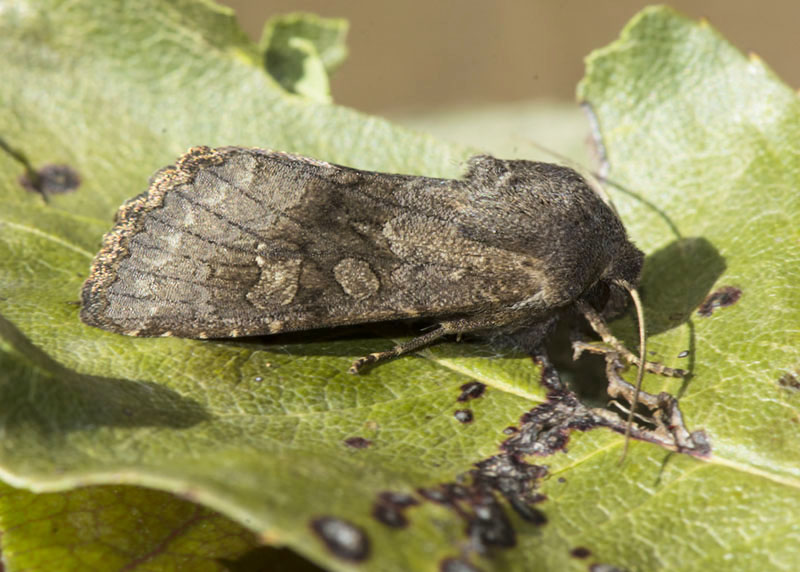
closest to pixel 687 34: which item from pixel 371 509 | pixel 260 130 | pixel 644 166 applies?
pixel 644 166

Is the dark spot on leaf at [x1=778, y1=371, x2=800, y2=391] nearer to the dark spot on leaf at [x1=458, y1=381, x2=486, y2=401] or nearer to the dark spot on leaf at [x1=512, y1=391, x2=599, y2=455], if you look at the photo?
the dark spot on leaf at [x1=512, y1=391, x2=599, y2=455]

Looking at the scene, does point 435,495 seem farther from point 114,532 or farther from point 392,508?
point 114,532

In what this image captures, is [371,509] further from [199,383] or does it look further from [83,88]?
[83,88]

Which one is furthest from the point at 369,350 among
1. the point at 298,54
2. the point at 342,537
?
the point at 298,54

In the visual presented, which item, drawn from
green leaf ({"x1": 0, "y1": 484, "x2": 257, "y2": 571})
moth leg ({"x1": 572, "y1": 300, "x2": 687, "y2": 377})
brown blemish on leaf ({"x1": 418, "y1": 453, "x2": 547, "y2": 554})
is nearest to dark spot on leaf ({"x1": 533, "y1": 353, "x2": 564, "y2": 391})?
moth leg ({"x1": 572, "y1": 300, "x2": 687, "y2": 377})

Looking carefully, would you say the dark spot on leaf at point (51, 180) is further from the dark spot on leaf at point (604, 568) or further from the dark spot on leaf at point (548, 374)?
the dark spot on leaf at point (604, 568)

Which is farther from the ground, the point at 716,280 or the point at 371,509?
the point at 716,280
